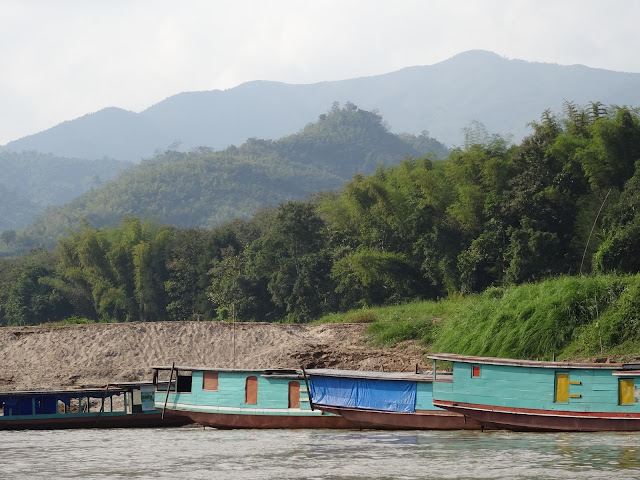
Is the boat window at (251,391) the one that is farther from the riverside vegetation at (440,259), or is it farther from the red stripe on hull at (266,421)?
the riverside vegetation at (440,259)

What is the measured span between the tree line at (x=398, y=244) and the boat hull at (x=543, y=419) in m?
19.8

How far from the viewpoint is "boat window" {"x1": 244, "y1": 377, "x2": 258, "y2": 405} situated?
28.0 metres

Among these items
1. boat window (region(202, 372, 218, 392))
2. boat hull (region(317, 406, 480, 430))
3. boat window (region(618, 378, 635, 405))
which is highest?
boat window (region(618, 378, 635, 405))

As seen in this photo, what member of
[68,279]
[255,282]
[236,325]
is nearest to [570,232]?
[236,325]

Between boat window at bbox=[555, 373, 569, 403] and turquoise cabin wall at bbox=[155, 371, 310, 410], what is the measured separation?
22.5 ft

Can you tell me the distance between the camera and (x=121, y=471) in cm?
2053

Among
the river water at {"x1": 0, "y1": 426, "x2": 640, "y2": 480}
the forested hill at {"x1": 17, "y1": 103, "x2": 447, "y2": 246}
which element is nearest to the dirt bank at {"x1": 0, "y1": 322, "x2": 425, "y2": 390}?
the river water at {"x1": 0, "y1": 426, "x2": 640, "y2": 480}

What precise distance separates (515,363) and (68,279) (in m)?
54.8

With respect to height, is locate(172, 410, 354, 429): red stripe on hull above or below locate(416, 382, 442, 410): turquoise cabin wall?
below

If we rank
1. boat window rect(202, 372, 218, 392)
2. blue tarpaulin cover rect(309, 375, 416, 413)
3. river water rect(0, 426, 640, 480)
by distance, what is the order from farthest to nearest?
boat window rect(202, 372, 218, 392) → blue tarpaulin cover rect(309, 375, 416, 413) → river water rect(0, 426, 640, 480)

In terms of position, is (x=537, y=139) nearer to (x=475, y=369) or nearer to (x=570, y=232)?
(x=570, y=232)

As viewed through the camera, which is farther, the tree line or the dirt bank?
the tree line

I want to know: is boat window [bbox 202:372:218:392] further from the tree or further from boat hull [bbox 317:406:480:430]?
the tree

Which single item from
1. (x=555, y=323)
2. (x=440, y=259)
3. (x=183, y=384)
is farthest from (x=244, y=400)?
(x=440, y=259)
